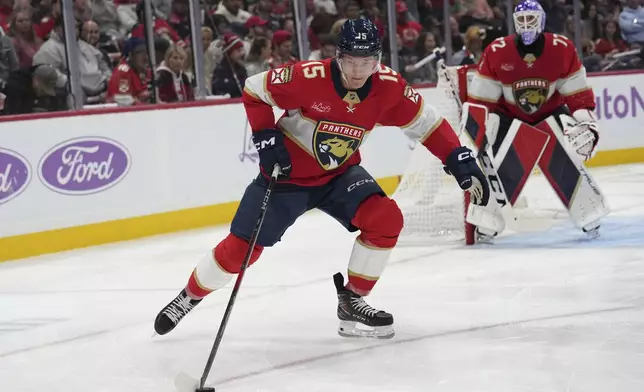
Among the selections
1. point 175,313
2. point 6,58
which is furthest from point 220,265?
point 6,58

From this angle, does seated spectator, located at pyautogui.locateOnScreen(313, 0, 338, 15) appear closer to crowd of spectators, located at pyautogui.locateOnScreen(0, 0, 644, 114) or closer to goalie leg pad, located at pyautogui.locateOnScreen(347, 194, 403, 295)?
crowd of spectators, located at pyautogui.locateOnScreen(0, 0, 644, 114)

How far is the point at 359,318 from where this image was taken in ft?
11.7

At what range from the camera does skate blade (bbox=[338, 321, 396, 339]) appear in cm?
351

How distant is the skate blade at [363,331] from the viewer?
351 centimetres

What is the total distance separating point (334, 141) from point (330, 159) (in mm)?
62

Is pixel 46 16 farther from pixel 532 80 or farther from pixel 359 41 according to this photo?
pixel 359 41

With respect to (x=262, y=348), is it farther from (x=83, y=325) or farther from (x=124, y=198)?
(x=124, y=198)

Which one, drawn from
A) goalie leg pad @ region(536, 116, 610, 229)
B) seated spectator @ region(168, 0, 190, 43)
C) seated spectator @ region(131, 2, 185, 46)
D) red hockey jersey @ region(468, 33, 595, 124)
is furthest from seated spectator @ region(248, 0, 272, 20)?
→ goalie leg pad @ region(536, 116, 610, 229)

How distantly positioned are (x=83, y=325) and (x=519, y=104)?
104 inches

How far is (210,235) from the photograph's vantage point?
6398mm

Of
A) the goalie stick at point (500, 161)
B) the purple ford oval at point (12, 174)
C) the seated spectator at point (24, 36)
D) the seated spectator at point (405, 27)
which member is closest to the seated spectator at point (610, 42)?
the seated spectator at point (405, 27)

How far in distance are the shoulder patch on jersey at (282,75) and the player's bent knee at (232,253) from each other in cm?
51

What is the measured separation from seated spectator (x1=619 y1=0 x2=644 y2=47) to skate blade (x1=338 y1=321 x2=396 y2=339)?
6.90m

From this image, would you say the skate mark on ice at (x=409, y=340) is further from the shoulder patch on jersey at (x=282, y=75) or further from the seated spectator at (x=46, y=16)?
the seated spectator at (x=46, y=16)
